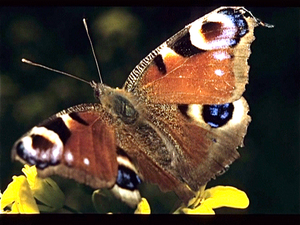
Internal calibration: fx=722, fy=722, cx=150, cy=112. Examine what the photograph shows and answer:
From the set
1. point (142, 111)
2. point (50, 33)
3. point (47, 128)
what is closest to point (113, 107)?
point (142, 111)

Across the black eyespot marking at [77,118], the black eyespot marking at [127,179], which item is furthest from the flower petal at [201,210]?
the black eyespot marking at [77,118]

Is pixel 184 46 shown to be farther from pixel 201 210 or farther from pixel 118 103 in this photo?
pixel 201 210

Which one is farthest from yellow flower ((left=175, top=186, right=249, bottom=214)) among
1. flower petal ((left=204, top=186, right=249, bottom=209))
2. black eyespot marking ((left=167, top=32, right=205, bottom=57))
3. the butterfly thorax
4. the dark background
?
the dark background

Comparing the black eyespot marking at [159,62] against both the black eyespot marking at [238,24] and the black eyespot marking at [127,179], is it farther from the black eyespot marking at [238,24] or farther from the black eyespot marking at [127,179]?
the black eyespot marking at [127,179]

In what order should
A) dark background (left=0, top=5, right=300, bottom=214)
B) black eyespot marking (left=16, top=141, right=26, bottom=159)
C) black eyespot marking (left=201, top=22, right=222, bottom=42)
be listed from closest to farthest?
1. black eyespot marking (left=16, top=141, right=26, bottom=159)
2. black eyespot marking (left=201, top=22, right=222, bottom=42)
3. dark background (left=0, top=5, right=300, bottom=214)

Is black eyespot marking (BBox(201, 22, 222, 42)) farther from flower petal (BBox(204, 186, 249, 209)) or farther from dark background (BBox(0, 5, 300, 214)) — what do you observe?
dark background (BBox(0, 5, 300, 214))

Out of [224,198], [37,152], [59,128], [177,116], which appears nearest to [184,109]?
[177,116]
